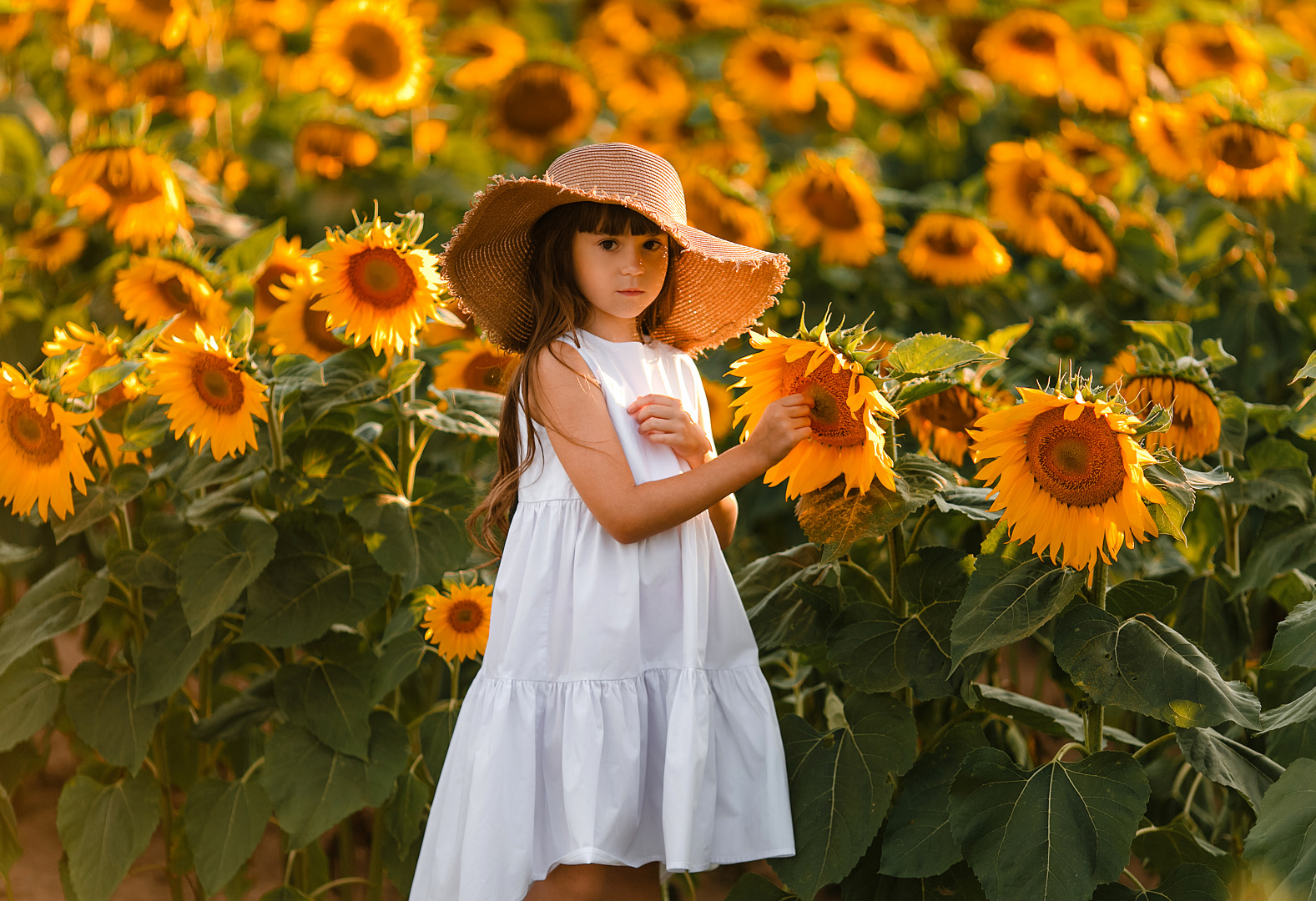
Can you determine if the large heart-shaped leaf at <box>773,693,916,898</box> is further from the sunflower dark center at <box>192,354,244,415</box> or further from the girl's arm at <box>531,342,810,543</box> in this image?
the sunflower dark center at <box>192,354,244,415</box>

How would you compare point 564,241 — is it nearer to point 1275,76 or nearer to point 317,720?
point 317,720

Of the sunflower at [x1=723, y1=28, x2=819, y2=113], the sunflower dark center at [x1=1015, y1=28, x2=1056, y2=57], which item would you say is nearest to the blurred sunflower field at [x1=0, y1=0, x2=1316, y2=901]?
the sunflower dark center at [x1=1015, y1=28, x2=1056, y2=57]

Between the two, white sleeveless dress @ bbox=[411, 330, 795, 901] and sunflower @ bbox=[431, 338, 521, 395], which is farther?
sunflower @ bbox=[431, 338, 521, 395]

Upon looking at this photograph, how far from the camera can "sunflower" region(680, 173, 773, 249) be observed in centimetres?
293

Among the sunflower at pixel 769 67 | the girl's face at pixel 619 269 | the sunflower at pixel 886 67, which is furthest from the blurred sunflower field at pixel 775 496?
the sunflower at pixel 769 67

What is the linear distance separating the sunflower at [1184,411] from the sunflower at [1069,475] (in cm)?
34

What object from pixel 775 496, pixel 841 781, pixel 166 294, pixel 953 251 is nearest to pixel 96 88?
pixel 166 294

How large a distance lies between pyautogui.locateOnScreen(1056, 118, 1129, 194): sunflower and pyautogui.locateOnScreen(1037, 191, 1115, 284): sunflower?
1.51 ft

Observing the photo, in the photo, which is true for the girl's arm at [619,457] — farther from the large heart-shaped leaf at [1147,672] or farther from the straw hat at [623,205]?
the large heart-shaped leaf at [1147,672]

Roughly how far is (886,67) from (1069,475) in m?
2.82

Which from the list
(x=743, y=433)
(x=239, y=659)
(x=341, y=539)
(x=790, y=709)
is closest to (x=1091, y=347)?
(x=790, y=709)

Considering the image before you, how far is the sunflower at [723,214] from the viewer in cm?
293

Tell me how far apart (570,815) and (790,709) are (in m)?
0.74

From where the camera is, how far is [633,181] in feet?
5.11
